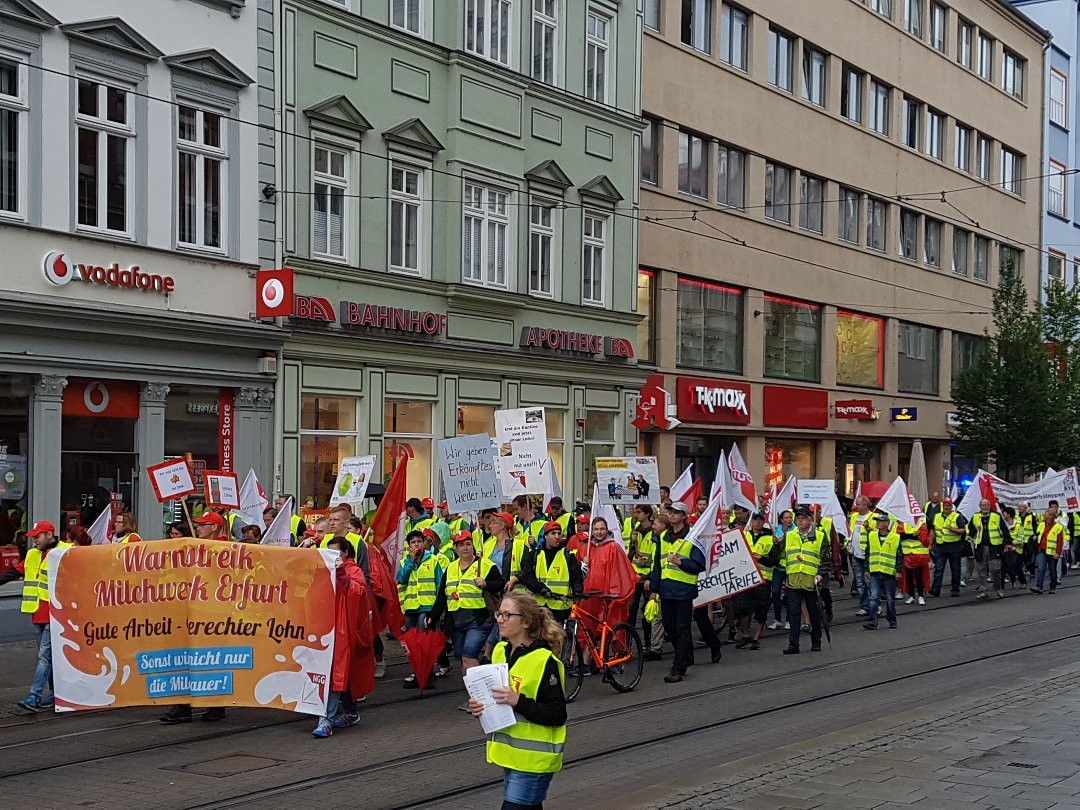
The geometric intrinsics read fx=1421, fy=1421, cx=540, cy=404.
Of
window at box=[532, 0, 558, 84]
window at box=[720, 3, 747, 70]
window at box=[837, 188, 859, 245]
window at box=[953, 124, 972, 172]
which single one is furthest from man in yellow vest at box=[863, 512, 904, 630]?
window at box=[953, 124, 972, 172]

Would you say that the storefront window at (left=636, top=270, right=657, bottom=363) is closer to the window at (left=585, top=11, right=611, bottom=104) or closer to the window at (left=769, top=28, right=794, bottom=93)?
the window at (left=585, top=11, right=611, bottom=104)

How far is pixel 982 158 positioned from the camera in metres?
49.2

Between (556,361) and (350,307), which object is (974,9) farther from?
(350,307)

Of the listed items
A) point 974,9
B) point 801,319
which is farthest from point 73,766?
point 974,9

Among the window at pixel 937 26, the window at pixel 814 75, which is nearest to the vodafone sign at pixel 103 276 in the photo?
the window at pixel 814 75

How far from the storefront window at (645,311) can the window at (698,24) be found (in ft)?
18.5

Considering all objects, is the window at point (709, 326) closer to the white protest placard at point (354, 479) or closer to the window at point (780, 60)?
the window at point (780, 60)

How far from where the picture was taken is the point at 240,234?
21.2 meters

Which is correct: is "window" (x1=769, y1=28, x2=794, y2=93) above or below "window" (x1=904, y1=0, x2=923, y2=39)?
below

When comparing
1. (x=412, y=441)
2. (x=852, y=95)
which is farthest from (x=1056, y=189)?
(x=412, y=441)

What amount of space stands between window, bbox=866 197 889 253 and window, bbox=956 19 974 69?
7.87m

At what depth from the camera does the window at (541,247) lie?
2750 centimetres

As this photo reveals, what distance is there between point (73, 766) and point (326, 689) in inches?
83.3

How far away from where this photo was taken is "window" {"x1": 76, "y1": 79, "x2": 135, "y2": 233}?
19.0 meters
